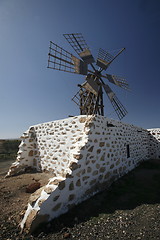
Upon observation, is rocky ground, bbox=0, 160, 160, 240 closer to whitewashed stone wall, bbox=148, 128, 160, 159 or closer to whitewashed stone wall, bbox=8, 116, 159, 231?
whitewashed stone wall, bbox=8, 116, 159, 231

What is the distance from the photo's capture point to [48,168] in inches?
258

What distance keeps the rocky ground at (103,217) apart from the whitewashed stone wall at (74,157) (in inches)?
10.4

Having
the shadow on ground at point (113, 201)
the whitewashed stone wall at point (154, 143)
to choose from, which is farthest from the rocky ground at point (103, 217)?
the whitewashed stone wall at point (154, 143)

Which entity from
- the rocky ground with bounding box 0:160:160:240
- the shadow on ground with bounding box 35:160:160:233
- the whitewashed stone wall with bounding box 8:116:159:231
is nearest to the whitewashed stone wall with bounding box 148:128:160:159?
the whitewashed stone wall with bounding box 8:116:159:231

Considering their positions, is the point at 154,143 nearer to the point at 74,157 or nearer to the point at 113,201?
the point at 113,201

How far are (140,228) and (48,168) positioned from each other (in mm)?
5050

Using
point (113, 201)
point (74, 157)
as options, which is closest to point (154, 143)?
point (113, 201)

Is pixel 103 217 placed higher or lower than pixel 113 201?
higher

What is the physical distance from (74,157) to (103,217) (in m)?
1.73

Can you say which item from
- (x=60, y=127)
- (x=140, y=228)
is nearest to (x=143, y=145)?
(x=60, y=127)

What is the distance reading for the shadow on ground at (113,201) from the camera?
2950mm

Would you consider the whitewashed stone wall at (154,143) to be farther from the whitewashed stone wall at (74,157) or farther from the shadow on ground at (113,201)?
the shadow on ground at (113,201)

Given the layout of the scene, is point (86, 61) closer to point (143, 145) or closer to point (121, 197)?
point (143, 145)

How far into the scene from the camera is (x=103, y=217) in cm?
304
